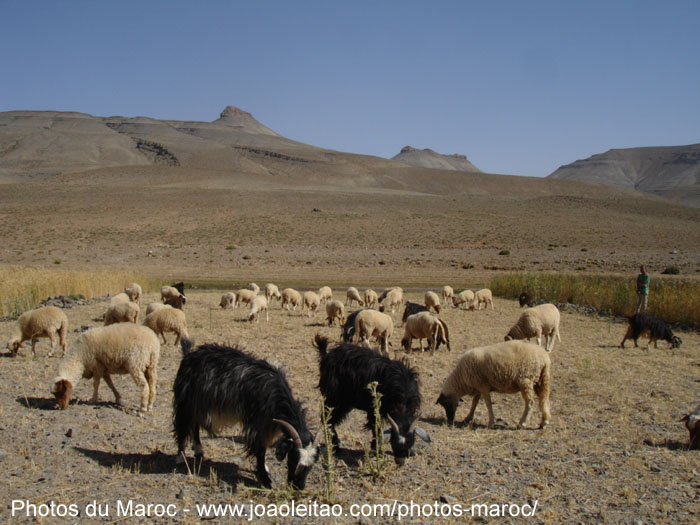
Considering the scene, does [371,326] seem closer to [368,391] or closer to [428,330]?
[428,330]

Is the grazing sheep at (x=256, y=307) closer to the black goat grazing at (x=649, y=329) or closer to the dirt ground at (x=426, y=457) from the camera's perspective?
the dirt ground at (x=426, y=457)

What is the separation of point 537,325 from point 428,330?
264 cm

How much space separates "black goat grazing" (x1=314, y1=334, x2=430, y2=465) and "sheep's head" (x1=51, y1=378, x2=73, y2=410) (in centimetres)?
362

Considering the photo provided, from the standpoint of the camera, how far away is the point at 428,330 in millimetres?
12547

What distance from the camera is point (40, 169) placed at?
406 ft

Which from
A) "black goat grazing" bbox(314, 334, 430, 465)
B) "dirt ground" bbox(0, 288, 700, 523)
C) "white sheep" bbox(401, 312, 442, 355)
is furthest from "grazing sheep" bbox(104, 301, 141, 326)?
"black goat grazing" bbox(314, 334, 430, 465)

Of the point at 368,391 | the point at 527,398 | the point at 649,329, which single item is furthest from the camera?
the point at 649,329

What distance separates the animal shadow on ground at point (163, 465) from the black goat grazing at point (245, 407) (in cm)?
15

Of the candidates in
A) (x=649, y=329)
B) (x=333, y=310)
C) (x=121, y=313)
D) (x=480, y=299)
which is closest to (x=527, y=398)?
(x=649, y=329)

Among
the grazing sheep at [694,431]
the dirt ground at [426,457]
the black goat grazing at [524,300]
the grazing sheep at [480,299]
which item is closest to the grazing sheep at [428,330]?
the dirt ground at [426,457]

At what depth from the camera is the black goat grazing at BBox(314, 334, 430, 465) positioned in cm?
611

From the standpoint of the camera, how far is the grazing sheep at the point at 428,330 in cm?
1252

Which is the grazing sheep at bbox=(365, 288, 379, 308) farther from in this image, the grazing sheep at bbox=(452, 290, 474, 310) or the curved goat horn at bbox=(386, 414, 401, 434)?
the curved goat horn at bbox=(386, 414, 401, 434)

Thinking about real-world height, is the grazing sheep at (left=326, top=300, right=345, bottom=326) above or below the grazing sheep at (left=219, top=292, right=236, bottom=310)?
above
